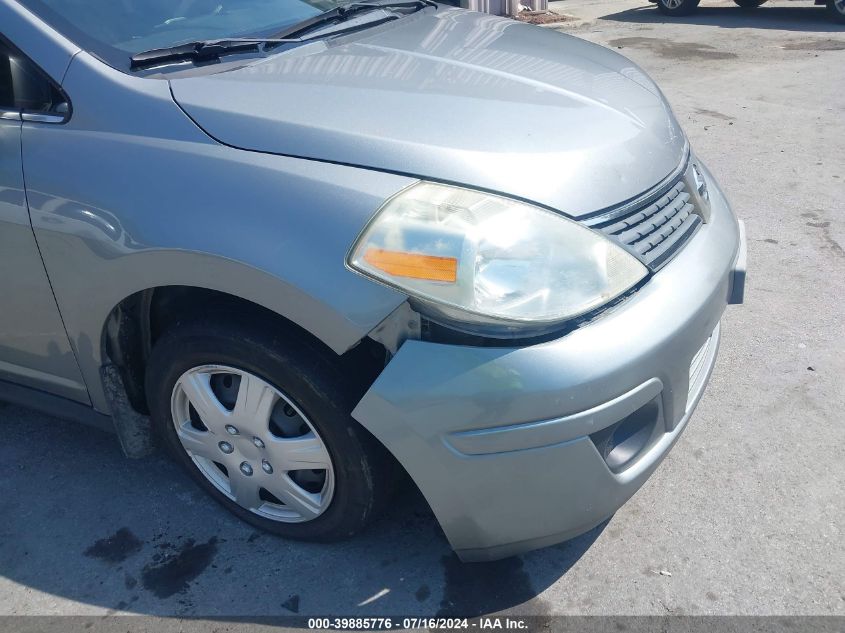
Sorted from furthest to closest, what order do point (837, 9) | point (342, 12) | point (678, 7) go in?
point (678, 7)
point (837, 9)
point (342, 12)

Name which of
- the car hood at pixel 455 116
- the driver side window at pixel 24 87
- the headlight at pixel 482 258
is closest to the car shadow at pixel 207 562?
the headlight at pixel 482 258

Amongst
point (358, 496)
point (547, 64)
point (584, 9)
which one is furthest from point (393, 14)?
point (584, 9)

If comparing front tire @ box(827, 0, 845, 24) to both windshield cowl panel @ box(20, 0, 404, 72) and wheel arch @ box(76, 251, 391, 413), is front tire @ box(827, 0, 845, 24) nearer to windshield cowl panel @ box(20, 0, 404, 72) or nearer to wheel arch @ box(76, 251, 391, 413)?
windshield cowl panel @ box(20, 0, 404, 72)

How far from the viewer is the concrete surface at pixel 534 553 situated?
7.07ft

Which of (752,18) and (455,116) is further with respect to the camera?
(752,18)

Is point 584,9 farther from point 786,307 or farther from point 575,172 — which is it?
point 575,172

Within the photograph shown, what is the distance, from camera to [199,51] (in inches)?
90.1

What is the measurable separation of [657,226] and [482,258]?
0.61m

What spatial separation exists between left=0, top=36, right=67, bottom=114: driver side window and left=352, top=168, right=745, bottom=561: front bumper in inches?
47.7

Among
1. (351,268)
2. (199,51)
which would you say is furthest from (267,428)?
(199,51)

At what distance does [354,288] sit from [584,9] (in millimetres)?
13984

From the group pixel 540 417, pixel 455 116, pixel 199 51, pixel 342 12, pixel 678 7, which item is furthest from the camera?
pixel 678 7

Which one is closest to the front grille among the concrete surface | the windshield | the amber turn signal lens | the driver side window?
the amber turn signal lens

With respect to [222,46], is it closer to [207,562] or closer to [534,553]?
[207,562]
